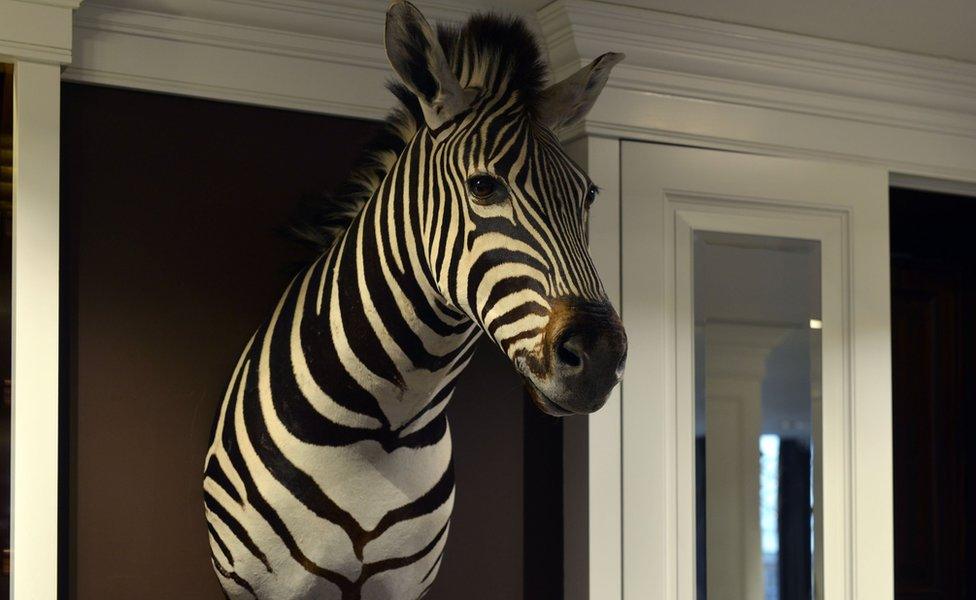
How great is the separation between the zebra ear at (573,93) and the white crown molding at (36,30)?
31.4 inches

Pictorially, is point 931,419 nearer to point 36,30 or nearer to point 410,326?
point 410,326

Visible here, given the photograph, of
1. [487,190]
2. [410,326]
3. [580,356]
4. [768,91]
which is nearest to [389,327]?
[410,326]

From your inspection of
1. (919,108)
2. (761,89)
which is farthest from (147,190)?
(919,108)

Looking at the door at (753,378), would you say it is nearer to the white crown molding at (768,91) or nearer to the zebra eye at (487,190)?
the white crown molding at (768,91)

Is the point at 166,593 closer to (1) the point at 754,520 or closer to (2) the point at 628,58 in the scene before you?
(1) the point at 754,520

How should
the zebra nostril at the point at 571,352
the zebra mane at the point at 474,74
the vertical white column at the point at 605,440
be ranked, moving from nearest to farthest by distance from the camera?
the zebra nostril at the point at 571,352 < the zebra mane at the point at 474,74 < the vertical white column at the point at 605,440

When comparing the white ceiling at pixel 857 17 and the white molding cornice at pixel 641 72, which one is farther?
the white ceiling at pixel 857 17

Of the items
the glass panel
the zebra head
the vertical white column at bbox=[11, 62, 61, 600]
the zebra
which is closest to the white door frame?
the vertical white column at bbox=[11, 62, 61, 600]

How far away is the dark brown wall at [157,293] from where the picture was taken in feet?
6.65

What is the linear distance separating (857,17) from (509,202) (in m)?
1.07

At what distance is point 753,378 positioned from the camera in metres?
2.40

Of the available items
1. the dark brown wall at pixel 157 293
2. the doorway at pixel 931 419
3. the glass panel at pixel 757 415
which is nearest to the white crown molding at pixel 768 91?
the glass panel at pixel 757 415

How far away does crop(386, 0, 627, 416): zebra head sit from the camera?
4.91 ft

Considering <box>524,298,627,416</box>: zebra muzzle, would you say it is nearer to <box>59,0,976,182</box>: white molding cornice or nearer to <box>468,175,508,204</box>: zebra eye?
<box>468,175,508,204</box>: zebra eye
